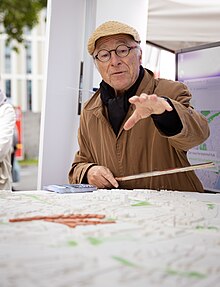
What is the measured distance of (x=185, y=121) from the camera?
2.34 meters

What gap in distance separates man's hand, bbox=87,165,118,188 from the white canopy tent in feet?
8.66

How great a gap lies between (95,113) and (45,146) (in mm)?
1161

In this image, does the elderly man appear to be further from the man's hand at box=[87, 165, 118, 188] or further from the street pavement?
the street pavement

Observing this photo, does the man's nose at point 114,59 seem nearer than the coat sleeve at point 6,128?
Yes

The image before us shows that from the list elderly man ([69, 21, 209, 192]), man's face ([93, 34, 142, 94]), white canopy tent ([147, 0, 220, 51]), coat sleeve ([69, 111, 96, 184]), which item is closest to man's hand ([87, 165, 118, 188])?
elderly man ([69, 21, 209, 192])

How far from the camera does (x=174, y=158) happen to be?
2691 mm

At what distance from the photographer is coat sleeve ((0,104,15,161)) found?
4.28 meters

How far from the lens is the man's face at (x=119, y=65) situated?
271cm

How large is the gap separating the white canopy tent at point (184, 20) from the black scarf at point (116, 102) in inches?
87.3

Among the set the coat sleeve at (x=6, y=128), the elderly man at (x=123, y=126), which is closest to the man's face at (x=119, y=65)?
the elderly man at (x=123, y=126)

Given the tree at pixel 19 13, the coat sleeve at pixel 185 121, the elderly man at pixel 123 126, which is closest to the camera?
the coat sleeve at pixel 185 121

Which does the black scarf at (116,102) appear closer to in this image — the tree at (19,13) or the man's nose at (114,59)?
the man's nose at (114,59)

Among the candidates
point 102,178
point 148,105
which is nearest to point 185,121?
point 148,105

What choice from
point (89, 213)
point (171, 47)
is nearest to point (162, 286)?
point (89, 213)
